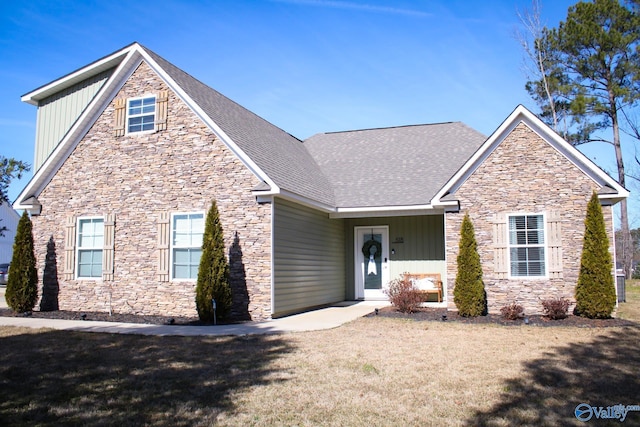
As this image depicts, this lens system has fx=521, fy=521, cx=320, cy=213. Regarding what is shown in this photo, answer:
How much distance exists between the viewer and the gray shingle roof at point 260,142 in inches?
520

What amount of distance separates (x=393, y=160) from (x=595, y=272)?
26.9 feet

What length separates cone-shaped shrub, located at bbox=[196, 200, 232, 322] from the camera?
38.5 feet

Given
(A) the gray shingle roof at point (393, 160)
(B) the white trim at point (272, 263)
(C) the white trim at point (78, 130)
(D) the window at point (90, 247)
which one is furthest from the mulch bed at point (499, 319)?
(C) the white trim at point (78, 130)

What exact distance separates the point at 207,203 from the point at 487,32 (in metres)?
10.7

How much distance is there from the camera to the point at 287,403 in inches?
215

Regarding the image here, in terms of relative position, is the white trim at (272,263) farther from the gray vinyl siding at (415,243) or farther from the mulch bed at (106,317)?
the gray vinyl siding at (415,243)

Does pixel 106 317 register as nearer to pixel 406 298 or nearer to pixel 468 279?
pixel 406 298

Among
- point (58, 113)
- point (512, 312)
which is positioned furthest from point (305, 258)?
point (58, 113)

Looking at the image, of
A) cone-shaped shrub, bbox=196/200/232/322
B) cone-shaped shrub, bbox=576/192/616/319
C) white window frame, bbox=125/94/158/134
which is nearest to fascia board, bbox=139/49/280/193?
white window frame, bbox=125/94/158/134

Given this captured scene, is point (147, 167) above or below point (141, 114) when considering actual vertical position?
below

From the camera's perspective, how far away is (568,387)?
19.9 ft

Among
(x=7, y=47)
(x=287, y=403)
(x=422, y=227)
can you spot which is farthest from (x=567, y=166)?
(x=7, y=47)

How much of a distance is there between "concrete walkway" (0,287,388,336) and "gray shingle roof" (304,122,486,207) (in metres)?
4.12

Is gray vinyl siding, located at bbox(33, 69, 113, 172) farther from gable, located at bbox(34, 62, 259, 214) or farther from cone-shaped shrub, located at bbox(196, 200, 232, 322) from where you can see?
cone-shaped shrub, located at bbox(196, 200, 232, 322)
